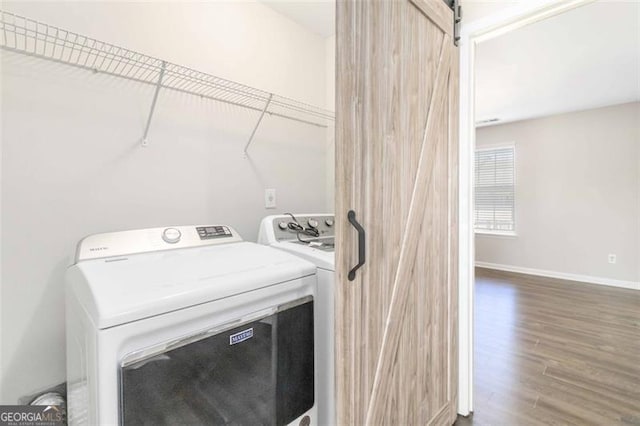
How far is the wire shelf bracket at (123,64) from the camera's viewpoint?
3.64 ft

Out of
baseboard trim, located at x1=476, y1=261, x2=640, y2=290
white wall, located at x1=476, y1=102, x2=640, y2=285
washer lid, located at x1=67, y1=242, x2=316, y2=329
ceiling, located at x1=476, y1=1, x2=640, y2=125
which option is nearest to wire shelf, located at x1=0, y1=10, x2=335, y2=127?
washer lid, located at x1=67, y1=242, x2=316, y2=329

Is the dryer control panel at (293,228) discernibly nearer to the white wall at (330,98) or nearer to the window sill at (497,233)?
the white wall at (330,98)

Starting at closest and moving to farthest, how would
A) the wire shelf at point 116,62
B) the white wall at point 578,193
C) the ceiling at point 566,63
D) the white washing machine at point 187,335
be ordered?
the white washing machine at point 187,335 → the wire shelf at point 116,62 → the ceiling at point 566,63 → the white wall at point 578,193

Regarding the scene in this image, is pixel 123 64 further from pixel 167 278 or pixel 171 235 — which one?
pixel 167 278

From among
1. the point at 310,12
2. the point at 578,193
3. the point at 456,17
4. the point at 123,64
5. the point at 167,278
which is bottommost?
the point at 167,278

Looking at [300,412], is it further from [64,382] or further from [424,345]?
[64,382]

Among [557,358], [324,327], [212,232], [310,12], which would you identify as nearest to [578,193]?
[557,358]

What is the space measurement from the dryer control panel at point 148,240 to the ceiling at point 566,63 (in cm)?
250

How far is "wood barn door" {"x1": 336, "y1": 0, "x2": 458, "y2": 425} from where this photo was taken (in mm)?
912

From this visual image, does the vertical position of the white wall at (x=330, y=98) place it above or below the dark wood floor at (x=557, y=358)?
above

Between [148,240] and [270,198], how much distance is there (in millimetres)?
801

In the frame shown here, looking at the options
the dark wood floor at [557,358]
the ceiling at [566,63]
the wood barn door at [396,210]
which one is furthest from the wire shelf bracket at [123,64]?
the dark wood floor at [557,358]

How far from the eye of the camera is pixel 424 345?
1.30 metres

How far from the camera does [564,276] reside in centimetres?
444
